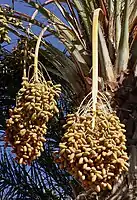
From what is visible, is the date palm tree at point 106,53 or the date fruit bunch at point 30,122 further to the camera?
the date palm tree at point 106,53

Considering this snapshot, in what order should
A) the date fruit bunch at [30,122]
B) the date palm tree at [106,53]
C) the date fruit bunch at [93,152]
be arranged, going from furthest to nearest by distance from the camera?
the date palm tree at [106,53]
the date fruit bunch at [30,122]
the date fruit bunch at [93,152]

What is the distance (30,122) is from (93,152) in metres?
0.29

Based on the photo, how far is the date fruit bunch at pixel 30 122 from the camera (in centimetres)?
171

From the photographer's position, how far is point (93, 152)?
1.52 m

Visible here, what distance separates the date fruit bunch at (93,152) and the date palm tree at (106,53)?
458mm

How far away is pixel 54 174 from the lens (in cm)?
343

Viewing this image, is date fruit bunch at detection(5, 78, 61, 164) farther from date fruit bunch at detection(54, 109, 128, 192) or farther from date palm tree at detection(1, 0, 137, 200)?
date palm tree at detection(1, 0, 137, 200)

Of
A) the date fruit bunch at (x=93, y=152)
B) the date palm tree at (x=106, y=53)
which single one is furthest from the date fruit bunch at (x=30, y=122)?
the date palm tree at (x=106, y=53)

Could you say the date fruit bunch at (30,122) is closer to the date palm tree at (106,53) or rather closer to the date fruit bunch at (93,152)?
the date fruit bunch at (93,152)

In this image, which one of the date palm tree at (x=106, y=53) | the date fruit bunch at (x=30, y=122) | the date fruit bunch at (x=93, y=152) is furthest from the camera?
the date palm tree at (x=106, y=53)

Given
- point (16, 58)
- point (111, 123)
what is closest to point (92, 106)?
point (111, 123)

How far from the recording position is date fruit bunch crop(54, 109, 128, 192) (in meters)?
1.52

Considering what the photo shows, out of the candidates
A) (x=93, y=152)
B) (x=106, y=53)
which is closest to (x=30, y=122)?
(x=93, y=152)

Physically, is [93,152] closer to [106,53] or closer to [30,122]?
[30,122]
